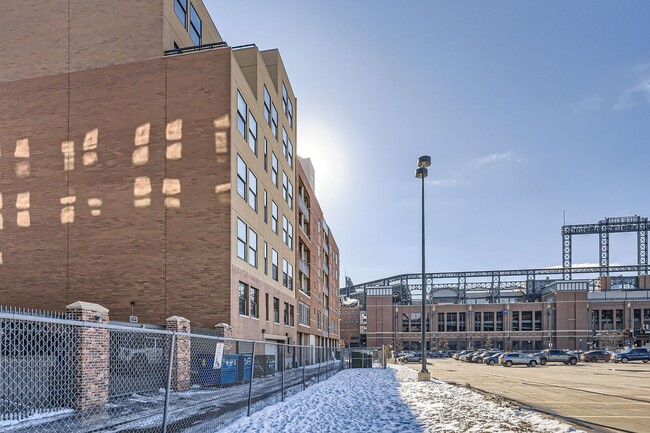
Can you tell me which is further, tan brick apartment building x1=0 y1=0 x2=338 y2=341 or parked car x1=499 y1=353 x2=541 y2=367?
parked car x1=499 y1=353 x2=541 y2=367

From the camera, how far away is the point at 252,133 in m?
27.3

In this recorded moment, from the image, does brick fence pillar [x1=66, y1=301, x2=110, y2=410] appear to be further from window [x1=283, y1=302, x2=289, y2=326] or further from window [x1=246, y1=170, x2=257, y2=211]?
window [x1=283, y1=302, x2=289, y2=326]

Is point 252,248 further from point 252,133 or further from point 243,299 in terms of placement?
point 252,133

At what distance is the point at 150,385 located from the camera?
1482cm

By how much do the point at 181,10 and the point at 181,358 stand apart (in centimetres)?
1924

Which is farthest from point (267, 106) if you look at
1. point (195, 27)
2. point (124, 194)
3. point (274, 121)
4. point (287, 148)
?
point (124, 194)

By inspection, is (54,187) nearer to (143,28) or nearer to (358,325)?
(143,28)

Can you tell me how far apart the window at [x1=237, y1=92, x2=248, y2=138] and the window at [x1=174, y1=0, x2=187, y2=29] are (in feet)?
19.2

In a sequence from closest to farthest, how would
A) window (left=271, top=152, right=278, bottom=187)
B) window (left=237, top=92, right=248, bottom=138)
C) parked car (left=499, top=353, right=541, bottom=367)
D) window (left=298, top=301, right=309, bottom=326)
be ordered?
window (left=237, top=92, right=248, bottom=138) → window (left=271, top=152, right=278, bottom=187) → window (left=298, top=301, right=309, bottom=326) → parked car (left=499, top=353, right=541, bottom=367)

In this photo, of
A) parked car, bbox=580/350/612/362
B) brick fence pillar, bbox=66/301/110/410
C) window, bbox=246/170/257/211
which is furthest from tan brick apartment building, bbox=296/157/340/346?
parked car, bbox=580/350/612/362

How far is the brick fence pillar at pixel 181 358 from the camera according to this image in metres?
15.3

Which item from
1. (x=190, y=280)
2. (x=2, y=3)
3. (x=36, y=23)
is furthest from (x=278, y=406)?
(x=2, y=3)

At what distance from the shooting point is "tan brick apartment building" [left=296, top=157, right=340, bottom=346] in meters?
45.4

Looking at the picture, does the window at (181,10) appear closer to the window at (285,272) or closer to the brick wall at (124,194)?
the brick wall at (124,194)
